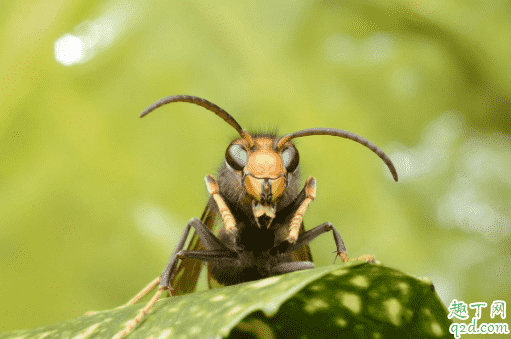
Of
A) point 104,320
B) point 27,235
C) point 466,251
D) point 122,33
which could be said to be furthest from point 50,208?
point 466,251

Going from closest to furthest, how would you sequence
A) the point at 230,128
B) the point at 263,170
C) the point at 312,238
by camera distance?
the point at 263,170, the point at 312,238, the point at 230,128

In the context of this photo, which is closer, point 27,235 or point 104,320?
point 104,320

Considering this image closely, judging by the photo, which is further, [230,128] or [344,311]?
[230,128]

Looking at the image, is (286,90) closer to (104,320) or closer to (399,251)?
(399,251)

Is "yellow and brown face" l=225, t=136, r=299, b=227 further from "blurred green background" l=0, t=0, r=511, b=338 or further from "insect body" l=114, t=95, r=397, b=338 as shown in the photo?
"blurred green background" l=0, t=0, r=511, b=338

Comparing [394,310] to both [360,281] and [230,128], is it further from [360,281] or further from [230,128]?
[230,128]

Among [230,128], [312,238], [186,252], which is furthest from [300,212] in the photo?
[230,128]
